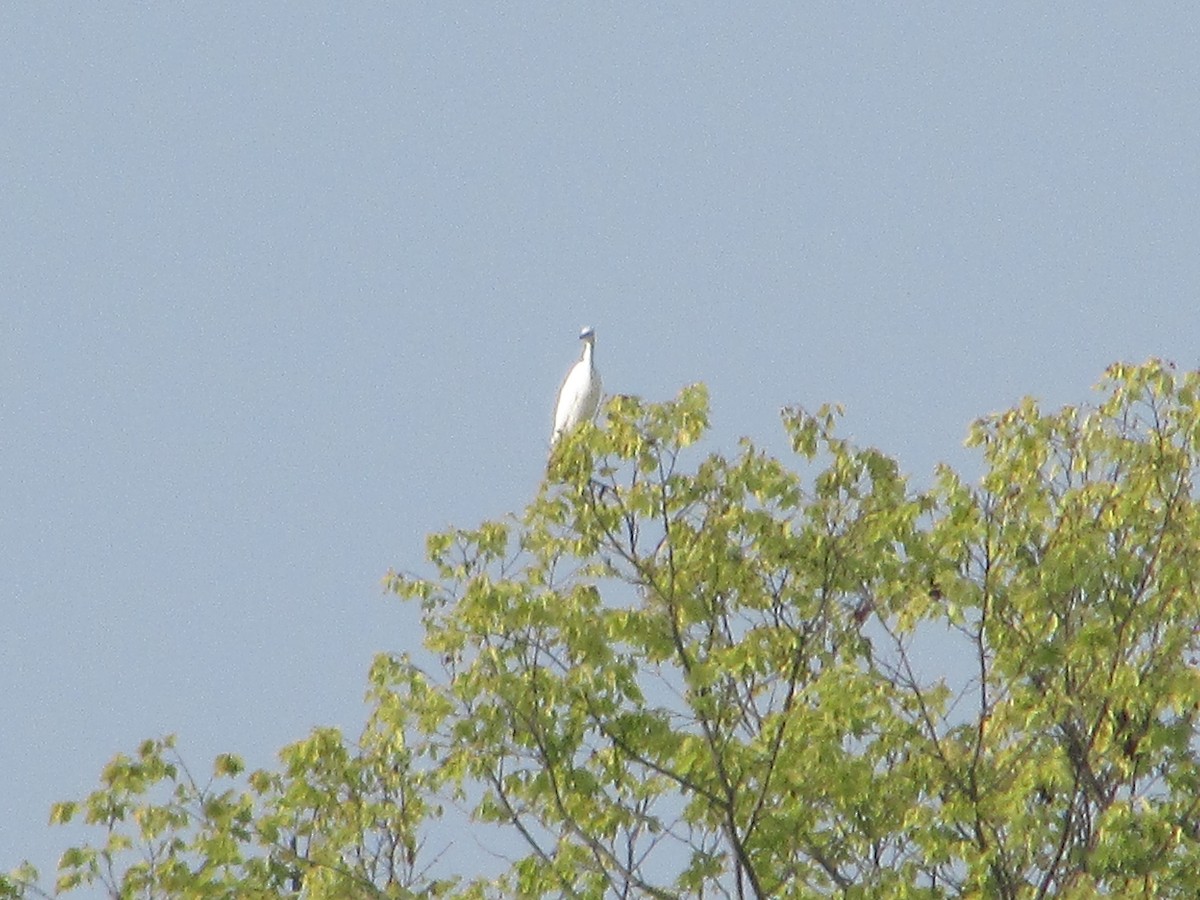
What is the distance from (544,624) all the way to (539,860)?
1.33 m

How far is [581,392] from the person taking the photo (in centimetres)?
2144

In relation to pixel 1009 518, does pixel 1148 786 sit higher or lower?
lower

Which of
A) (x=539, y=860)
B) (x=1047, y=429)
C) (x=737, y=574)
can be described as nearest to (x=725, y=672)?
(x=737, y=574)

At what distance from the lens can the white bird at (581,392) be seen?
21.3 m

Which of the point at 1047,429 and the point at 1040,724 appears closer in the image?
the point at 1040,724

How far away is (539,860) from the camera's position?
Result: 14023 millimetres

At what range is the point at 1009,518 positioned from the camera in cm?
1453

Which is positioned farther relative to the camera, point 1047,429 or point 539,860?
point 1047,429

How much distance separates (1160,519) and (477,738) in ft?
13.6

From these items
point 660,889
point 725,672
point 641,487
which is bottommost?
point 660,889

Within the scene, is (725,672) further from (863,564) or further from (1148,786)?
(1148,786)

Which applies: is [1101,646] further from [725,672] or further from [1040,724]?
[725,672]

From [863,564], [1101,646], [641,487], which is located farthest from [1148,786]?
[641,487]

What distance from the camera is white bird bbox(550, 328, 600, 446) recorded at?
21312 millimetres
